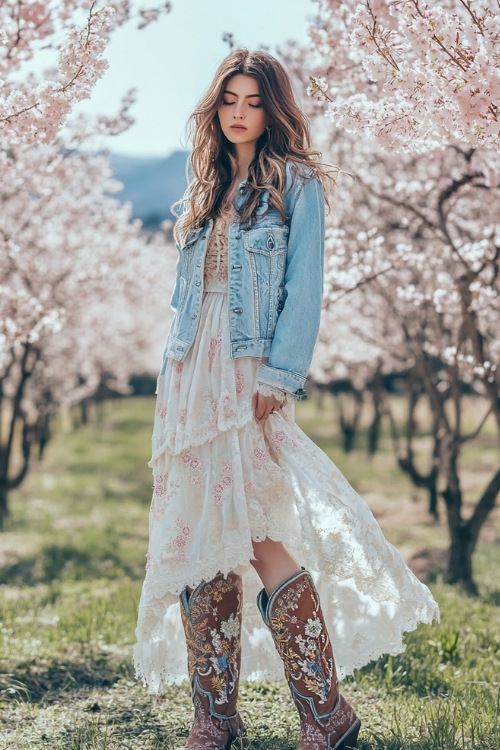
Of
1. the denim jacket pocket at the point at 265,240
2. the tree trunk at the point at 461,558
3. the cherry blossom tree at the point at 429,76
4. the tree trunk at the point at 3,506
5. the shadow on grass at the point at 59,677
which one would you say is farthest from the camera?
the tree trunk at the point at 3,506

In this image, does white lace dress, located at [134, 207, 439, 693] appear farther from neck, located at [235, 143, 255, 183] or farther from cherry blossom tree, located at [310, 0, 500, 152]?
cherry blossom tree, located at [310, 0, 500, 152]

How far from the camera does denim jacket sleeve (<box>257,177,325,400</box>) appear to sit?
2912 millimetres

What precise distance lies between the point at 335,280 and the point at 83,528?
7876 mm

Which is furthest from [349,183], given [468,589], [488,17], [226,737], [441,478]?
[441,478]

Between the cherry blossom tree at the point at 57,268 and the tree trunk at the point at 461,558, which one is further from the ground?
the cherry blossom tree at the point at 57,268

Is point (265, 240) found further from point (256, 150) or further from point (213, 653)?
point (213, 653)

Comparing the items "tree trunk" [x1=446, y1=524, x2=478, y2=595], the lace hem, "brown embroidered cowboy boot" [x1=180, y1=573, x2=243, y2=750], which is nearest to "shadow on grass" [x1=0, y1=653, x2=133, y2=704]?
"brown embroidered cowboy boot" [x1=180, y1=573, x2=243, y2=750]

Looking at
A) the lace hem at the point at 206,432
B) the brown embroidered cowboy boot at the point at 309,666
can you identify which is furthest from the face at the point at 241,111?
the brown embroidered cowboy boot at the point at 309,666

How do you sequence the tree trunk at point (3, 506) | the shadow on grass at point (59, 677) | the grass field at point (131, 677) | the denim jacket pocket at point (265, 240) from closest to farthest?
1. the denim jacket pocket at point (265, 240)
2. the grass field at point (131, 677)
3. the shadow on grass at point (59, 677)
4. the tree trunk at point (3, 506)

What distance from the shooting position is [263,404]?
2.93 meters

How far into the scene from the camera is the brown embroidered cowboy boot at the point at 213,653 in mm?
3023

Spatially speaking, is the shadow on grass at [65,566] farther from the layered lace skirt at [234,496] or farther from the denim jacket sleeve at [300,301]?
the denim jacket sleeve at [300,301]

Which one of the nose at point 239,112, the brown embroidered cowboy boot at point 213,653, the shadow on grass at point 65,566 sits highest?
the nose at point 239,112

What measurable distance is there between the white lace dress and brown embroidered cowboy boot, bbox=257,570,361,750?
141mm
